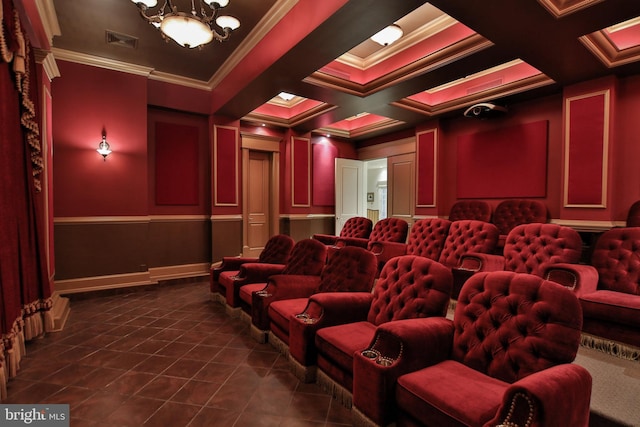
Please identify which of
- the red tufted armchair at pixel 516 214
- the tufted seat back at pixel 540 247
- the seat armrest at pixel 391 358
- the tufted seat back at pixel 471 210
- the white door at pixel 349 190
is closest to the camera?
the seat armrest at pixel 391 358

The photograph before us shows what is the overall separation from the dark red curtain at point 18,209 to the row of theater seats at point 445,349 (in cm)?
206

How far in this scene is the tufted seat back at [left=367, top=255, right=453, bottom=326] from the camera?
1950 mm

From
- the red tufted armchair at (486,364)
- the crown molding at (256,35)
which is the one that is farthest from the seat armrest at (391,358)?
the crown molding at (256,35)

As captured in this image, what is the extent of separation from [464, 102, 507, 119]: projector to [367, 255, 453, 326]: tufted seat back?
12.4ft

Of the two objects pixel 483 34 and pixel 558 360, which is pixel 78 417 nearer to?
pixel 558 360

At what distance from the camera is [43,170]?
338 centimetres

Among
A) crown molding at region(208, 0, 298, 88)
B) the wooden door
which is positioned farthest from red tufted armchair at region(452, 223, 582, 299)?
the wooden door

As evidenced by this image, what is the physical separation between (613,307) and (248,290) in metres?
3.21

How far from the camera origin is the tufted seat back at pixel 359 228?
17.7ft

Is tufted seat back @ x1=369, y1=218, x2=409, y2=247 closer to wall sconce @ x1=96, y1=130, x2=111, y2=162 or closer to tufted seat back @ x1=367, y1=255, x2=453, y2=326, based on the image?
tufted seat back @ x1=367, y1=255, x2=453, y2=326

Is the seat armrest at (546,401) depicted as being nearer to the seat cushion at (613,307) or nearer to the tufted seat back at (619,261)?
the seat cushion at (613,307)

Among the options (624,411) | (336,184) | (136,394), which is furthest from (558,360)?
(336,184)

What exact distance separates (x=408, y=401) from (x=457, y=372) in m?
0.31

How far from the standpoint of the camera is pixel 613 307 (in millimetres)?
2510
